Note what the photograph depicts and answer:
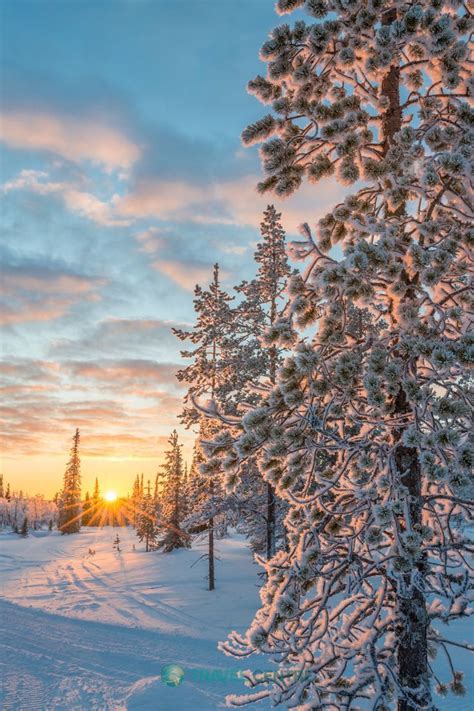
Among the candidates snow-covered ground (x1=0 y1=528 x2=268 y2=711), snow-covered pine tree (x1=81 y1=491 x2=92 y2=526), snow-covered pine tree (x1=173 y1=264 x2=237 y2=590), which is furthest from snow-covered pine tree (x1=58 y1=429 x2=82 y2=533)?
snow-covered pine tree (x1=173 y1=264 x2=237 y2=590)

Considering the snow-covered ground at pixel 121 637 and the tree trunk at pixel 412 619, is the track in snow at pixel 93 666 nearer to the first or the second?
the snow-covered ground at pixel 121 637

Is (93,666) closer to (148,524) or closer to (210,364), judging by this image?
(210,364)

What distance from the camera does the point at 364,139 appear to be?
5273 millimetres

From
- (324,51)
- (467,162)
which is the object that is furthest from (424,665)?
(324,51)

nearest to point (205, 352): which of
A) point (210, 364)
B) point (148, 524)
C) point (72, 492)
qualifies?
point (210, 364)

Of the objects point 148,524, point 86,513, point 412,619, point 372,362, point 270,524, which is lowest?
point 86,513

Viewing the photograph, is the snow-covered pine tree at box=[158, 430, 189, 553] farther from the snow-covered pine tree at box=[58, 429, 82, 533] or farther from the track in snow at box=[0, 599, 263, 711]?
the snow-covered pine tree at box=[58, 429, 82, 533]

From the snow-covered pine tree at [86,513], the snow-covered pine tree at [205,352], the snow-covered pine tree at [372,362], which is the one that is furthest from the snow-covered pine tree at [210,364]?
the snow-covered pine tree at [86,513]

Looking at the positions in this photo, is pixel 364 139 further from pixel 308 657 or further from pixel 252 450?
pixel 308 657

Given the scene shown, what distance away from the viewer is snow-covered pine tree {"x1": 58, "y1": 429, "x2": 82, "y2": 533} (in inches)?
3223

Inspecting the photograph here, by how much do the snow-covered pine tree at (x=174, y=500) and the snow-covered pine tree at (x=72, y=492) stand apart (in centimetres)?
3906

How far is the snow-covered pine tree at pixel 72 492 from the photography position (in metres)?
81.9

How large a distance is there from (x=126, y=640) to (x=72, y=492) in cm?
7192

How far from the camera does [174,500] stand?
43.4 meters
